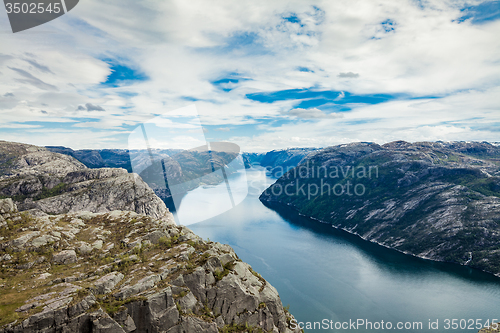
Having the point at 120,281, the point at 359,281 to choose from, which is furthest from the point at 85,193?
the point at 359,281

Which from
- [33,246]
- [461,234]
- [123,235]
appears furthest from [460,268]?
[33,246]

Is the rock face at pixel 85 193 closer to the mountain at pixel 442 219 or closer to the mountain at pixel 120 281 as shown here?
the mountain at pixel 120 281

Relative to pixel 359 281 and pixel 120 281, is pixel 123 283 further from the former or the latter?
pixel 359 281

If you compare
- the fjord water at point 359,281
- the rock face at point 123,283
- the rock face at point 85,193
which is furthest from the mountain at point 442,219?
the rock face at point 123,283

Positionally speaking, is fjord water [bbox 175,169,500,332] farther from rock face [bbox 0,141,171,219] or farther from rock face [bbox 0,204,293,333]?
rock face [bbox 0,204,293,333]

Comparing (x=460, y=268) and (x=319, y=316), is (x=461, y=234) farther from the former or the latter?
(x=319, y=316)

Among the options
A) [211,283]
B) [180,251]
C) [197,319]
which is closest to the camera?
[197,319]
